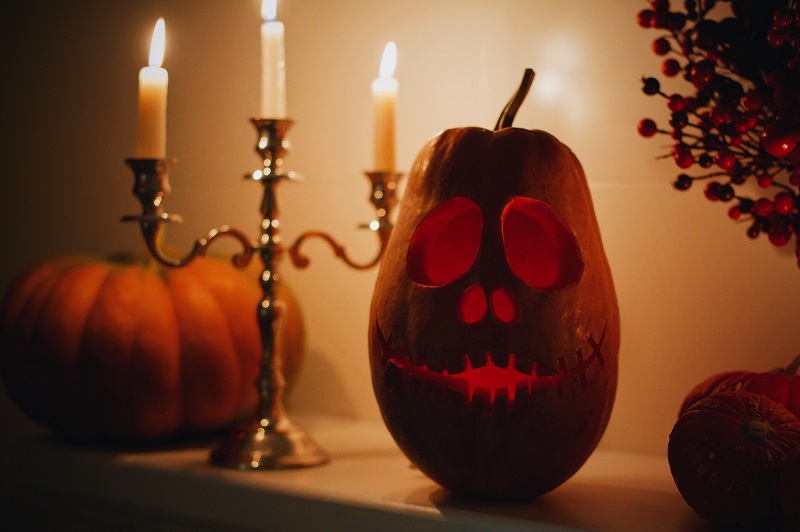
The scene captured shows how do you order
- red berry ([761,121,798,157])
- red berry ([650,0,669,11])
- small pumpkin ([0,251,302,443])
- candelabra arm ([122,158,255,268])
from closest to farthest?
red berry ([761,121,798,157]) → red berry ([650,0,669,11]) → candelabra arm ([122,158,255,268]) → small pumpkin ([0,251,302,443])

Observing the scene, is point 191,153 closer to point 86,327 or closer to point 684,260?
point 86,327

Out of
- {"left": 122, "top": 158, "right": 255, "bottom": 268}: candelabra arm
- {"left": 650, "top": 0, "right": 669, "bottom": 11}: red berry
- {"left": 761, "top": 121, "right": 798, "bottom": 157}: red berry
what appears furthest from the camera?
{"left": 122, "top": 158, "right": 255, "bottom": 268}: candelabra arm

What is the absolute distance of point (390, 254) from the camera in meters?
0.80

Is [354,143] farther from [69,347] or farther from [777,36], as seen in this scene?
[777,36]

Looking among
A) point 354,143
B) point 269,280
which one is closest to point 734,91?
point 269,280

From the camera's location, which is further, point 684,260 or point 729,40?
point 684,260

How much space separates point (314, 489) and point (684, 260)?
0.46 metres

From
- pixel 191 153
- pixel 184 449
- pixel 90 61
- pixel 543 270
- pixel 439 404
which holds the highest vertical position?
pixel 90 61

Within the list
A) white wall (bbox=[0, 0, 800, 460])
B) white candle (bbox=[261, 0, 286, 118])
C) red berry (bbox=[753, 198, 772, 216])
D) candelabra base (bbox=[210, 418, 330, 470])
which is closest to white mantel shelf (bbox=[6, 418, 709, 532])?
candelabra base (bbox=[210, 418, 330, 470])

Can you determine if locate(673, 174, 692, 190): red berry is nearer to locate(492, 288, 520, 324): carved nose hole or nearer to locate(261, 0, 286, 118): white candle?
locate(492, 288, 520, 324): carved nose hole

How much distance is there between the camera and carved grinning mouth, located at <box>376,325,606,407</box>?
0.73 m

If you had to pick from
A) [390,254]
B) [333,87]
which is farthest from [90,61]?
[390,254]

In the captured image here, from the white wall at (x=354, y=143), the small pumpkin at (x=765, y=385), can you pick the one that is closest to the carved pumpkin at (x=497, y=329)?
the small pumpkin at (x=765, y=385)

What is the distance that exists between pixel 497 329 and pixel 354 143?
56 centimetres
